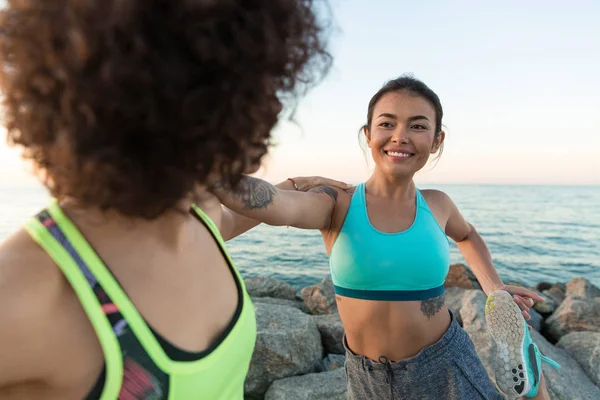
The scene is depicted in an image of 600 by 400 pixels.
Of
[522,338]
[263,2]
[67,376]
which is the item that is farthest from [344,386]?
[263,2]

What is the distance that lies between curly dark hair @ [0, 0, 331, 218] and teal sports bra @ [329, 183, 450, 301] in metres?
1.65

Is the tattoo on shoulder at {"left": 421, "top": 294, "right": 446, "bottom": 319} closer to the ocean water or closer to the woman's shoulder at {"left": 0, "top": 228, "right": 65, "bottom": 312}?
the woman's shoulder at {"left": 0, "top": 228, "right": 65, "bottom": 312}

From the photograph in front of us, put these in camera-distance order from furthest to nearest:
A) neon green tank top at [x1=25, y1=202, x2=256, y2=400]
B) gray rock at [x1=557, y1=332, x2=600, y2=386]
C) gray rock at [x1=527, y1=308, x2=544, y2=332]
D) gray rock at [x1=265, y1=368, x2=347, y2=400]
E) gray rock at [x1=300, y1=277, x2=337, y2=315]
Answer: gray rock at [x1=300, y1=277, x2=337, y2=315] → gray rock at [x1=527, y1=308, x2=544, y2=332] → gray rock at [x1=557, y1=332, x2=600, y2=386] → gray rock at [x1=265, y1=368, x2=347, y2=400] → neon green tank top at [x1=25, y1=202, x2=256, y2=400]

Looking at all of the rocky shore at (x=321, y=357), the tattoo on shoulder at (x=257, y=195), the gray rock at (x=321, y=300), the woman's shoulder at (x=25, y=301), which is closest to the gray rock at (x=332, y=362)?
the rocky shore at (x=321, y=357)

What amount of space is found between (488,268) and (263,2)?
2.82m

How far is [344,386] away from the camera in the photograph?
3939mm

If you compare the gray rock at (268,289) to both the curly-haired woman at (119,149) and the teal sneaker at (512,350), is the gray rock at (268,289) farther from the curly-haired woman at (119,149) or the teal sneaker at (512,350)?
the curly-haired woman at (119,149)

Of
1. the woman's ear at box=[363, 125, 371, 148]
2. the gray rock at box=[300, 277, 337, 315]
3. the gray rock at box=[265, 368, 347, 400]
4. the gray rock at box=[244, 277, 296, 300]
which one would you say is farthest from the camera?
the gray rock at box=[244, 277, 296, 300]

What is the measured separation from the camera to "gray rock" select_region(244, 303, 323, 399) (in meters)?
4.21

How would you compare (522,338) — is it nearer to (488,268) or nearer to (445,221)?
(488,268)

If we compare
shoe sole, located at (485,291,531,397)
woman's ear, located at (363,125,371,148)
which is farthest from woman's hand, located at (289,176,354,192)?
shoe sole, located at (485,291,531,397)

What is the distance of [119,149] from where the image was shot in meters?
0.75

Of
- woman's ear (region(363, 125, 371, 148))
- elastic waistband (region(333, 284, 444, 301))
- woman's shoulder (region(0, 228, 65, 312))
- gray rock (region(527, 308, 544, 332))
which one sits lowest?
gray rock (region(527, 308, 544, 332))

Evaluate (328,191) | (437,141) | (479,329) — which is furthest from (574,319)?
(328,191)
